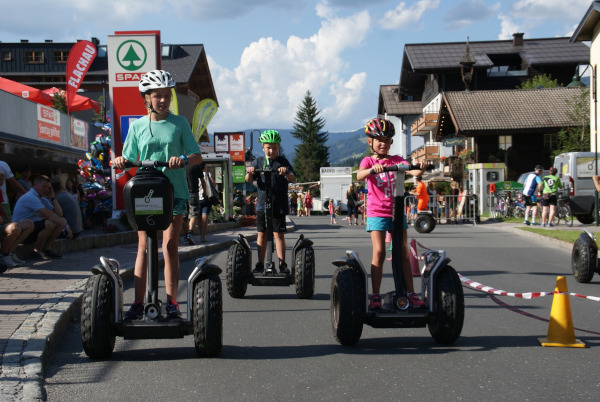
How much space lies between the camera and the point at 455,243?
58.5ft

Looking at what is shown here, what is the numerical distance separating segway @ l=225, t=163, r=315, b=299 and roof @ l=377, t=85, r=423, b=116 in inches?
2722

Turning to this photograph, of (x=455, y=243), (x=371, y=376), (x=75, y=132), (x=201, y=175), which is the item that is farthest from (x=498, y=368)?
(x=75, y=132)

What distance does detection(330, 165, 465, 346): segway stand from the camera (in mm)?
5473

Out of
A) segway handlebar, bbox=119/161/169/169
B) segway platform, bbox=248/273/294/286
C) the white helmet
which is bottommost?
segway platform, bbox=248/273/294/286

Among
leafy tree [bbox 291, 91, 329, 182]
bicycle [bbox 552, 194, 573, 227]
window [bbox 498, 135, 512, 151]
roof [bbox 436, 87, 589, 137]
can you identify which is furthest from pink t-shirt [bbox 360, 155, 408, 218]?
leafy tree [bbox 291, 91, 329, 182]

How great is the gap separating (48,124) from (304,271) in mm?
18037

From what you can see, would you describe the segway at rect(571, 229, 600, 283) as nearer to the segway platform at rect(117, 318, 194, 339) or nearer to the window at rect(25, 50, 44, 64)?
the segway platform at rect(117, 318, 194, 339)

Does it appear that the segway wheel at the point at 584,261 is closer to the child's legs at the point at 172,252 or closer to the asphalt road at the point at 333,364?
the asphalt road at the point at 333,364

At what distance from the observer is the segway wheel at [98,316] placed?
5.07m

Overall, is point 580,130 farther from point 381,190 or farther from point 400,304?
point 400,304

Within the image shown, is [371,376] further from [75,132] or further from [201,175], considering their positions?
[75,132]

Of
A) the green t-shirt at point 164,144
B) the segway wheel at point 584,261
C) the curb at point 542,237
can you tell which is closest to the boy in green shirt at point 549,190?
the curb at point 542,237

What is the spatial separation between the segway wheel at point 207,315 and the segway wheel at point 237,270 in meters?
2.97

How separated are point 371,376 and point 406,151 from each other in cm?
7980
